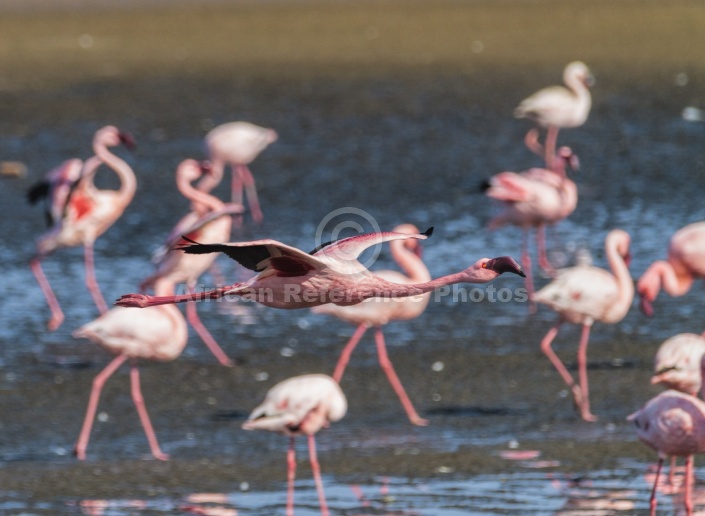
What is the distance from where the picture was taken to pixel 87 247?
10078 mm

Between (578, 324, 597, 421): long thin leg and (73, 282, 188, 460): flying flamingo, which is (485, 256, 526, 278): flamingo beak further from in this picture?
(73, 282, 188, 460): flying flamingo

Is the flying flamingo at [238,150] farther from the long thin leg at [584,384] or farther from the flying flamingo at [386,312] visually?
the long thin leg at [584,384]

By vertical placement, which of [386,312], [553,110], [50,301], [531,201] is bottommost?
[386,312]

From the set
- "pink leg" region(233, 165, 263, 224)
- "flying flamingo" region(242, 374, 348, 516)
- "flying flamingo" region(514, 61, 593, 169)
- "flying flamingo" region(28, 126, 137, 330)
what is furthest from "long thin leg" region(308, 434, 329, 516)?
"flying flamingo" region(514, 61, 593, 169)

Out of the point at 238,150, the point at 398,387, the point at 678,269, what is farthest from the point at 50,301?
the point at 678,269

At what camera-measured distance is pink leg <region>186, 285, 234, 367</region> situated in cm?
865

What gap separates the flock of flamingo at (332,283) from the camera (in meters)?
4.98

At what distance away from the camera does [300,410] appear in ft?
21.7

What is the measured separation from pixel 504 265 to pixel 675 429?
2.09 metres

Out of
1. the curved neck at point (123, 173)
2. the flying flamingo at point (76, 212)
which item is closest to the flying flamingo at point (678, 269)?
the flying flamingo at point (76, 212)

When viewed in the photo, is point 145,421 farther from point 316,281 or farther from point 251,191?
point 251,191

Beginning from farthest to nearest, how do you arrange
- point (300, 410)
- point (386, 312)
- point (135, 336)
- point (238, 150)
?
1. point (238, 150)
2. point (386, 312)
3. point (135, 336)
4. point (300, 410)

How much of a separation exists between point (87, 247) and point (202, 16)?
17159 millimetres

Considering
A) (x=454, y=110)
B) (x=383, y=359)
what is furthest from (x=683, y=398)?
(x=454, y=110)
